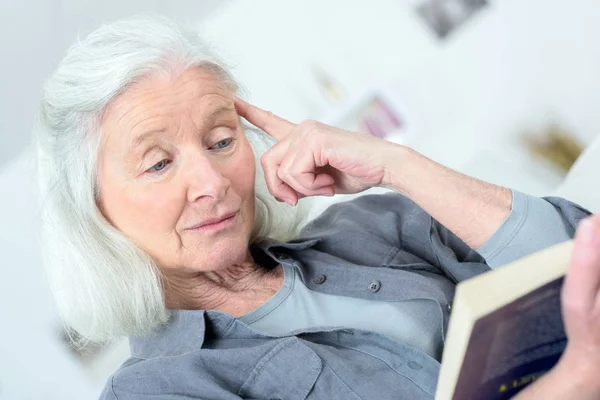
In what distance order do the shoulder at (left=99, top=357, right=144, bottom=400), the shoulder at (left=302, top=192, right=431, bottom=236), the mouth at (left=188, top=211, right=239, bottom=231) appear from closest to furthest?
the shoulder at (left=99, top=357, right=144, bottom=400) < the mouth at (left=188, top=211, right=239, bottom=231) < the shoulder at (left=302, top=192, right=431, bottom=236)

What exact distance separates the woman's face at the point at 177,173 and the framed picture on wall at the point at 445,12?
131cm

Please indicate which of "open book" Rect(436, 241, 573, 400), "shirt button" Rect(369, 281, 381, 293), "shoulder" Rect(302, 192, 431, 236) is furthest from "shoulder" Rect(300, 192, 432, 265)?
"open book" Rect(436, 241, 573, 400)

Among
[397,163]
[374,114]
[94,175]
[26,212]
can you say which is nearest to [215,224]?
→ [94,175]

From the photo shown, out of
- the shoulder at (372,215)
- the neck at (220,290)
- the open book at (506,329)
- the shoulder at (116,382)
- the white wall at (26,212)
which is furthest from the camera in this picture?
the white wall at (26,212)

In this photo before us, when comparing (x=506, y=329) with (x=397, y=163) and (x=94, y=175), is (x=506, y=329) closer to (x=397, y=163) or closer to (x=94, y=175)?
(x=397, y=163)

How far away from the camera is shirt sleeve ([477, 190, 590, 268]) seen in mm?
1128

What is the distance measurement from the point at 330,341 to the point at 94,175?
50 centimetres

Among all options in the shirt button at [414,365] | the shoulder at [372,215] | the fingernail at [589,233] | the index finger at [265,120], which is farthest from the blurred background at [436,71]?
the fingernail at [589,233]

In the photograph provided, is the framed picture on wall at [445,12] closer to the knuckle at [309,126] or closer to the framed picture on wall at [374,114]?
the framed picture on wall at [374,114]

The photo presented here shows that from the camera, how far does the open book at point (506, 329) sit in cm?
63

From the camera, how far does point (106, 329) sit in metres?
1.26

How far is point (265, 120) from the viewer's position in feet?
4.38

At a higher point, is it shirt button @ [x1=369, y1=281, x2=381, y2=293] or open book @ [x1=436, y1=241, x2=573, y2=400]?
open book @ [x1=436, y1=241, x2=573, y2=400]

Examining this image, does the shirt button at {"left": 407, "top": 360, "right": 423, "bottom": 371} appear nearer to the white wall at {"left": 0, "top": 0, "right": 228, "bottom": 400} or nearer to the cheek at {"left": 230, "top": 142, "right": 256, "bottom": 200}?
the cheek at {"left": 230, "top": 142, "right": 256, "bottom": 200}
